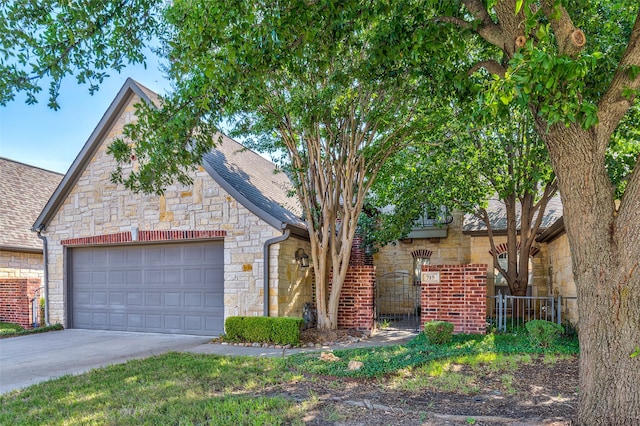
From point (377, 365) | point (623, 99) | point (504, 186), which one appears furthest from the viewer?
point (504, 186)

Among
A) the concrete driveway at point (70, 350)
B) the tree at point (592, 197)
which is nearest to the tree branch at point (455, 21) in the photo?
the tree at point (592, 197)

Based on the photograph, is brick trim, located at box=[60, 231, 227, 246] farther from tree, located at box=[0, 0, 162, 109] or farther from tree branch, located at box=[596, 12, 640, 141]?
tree branch, located at box=[596, 12, 640, 141]

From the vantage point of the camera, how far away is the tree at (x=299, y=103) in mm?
5113

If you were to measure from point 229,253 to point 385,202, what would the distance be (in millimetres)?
4860

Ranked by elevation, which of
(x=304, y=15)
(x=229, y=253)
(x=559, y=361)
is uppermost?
(x=304, y=15)

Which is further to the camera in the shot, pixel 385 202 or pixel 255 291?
pixel 385 202

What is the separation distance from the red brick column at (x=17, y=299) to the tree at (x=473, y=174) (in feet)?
34.4

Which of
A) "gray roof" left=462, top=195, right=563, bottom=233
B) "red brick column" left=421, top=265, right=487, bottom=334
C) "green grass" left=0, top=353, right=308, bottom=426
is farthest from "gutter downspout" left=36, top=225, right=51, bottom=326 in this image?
"gray roof" left=462, top=195, right=563, bottom=233

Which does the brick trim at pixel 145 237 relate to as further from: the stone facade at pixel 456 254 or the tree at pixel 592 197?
the tree at pixel 592 197

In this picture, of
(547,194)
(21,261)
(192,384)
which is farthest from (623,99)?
(21,261)

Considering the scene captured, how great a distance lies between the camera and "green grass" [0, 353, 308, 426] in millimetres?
4355

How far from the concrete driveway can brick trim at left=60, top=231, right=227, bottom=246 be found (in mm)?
2328

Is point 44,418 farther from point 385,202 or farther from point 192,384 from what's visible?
point 385,202

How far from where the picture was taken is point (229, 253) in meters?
9.85
